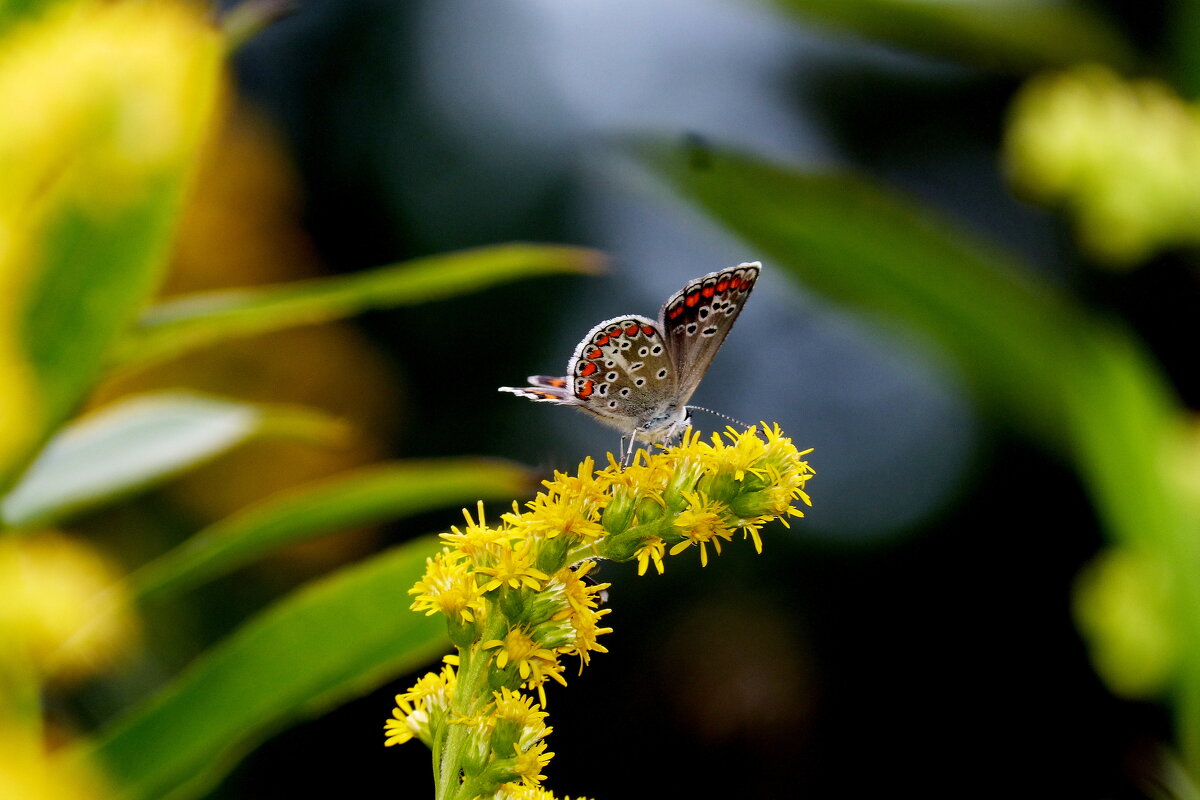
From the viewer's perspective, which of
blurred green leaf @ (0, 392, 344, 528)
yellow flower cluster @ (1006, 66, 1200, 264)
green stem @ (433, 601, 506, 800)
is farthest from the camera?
yellow flower cluster @ (1006, 66, 1200, 264)

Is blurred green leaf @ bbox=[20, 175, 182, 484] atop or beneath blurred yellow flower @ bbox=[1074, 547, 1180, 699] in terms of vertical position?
atop

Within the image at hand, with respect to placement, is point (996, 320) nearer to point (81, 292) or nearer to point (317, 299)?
point (317, 299)

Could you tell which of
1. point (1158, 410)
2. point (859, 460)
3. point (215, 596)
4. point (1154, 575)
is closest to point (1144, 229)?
point (1158, 410)

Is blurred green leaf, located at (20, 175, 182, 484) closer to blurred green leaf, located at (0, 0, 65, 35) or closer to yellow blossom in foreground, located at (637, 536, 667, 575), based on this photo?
blurred green leaf, located at (0, 0, 65, 35)

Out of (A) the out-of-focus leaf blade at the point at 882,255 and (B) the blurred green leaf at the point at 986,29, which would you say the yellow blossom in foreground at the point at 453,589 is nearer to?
(A) the out-of-focus leaf blade at the point at 882,255

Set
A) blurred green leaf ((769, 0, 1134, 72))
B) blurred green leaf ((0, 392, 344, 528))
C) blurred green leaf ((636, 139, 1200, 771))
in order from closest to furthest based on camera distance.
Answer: blurred green leaf ((0, 392, 344, 528))
blurred green leaf ((636, 139, 1200, 771))
blurred green leaf ((769, 0, 1134, 72))

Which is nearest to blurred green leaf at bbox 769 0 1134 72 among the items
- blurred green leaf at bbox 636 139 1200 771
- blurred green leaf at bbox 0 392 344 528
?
blurred green leaf at bbox 636 139 1200 771

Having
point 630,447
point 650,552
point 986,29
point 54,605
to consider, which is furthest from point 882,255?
point 650,552
